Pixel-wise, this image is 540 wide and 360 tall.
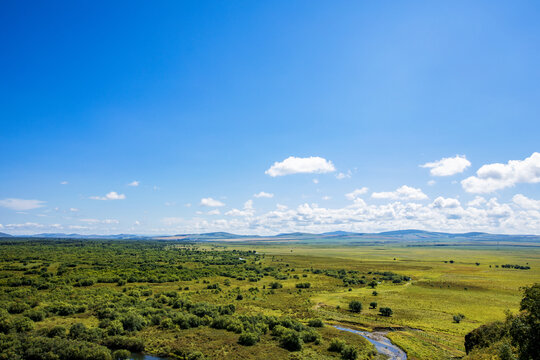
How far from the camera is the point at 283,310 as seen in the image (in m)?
62.5

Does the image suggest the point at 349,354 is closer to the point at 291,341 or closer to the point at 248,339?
the point at 291,341

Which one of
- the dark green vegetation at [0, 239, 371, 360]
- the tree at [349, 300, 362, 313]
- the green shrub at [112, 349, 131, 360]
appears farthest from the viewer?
the tree at [349, 300, 362, 313]

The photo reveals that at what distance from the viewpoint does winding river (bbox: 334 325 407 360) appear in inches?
1596

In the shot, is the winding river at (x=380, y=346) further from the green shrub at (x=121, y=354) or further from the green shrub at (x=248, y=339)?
the green shrub at (x=248, y=339)

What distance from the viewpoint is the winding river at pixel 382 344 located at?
1596 inches

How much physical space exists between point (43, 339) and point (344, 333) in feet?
144

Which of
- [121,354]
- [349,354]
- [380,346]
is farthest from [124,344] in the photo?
[380,346]

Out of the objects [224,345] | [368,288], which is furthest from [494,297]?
[224,345]

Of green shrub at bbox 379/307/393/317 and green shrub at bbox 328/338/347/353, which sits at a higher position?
green shrub at bbox 328/338/347/353

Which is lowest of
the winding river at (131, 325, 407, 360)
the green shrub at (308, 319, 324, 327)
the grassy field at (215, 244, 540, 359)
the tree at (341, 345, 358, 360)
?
the grassy field at (215, 244, 540, 359)

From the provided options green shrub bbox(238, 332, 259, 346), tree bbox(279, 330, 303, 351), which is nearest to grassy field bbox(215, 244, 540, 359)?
tree bbox(279, 330, 303, 351)

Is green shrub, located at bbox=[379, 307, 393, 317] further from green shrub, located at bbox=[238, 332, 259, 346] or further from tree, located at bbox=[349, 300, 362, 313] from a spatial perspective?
green shrub, located at bbox=[238, 332, 259, 346]

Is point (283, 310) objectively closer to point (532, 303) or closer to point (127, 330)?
point (127, 330)

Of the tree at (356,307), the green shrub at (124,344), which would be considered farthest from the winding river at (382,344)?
the green shrub at (124,344)
